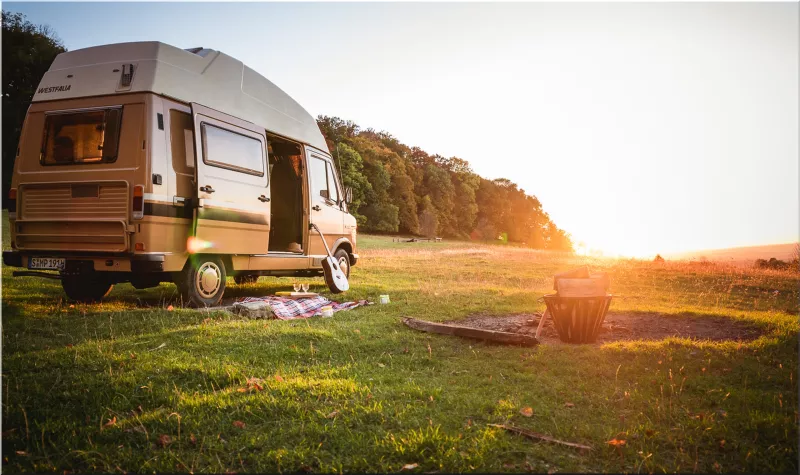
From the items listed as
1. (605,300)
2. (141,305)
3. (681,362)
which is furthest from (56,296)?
(681,362)

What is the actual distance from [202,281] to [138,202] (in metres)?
1.75

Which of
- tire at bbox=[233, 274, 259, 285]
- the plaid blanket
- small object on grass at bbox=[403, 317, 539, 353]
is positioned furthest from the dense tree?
small object on grass at bbox=[403, 317, 539, 353]

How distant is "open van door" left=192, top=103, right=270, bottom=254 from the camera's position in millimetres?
6961

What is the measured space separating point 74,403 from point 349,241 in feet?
26.1

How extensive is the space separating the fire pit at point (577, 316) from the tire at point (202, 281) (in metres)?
5.15

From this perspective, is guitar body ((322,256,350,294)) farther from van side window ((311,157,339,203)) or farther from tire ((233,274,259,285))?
tire ((233,274,259,285))

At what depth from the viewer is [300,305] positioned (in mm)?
8156

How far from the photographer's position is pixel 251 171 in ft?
26.3

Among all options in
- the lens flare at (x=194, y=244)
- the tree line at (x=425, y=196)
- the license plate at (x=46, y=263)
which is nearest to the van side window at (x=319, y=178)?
the lens flare at (x=194, y=244)

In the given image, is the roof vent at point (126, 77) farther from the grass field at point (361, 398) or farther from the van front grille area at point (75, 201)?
the grass field at point (361, 398)

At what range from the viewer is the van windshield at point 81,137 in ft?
21.2

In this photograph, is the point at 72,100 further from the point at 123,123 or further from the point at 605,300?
the point at 605,300

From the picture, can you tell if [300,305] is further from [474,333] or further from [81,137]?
[81,137]

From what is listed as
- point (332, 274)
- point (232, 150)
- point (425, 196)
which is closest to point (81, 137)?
point (232, 150)
